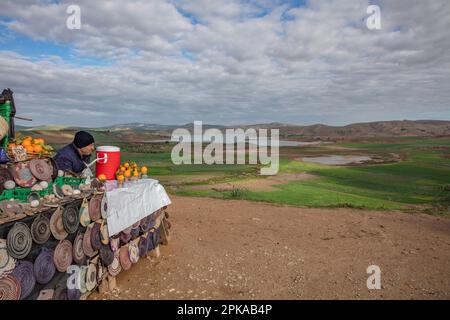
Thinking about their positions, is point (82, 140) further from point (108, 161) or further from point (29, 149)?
point (29, 149)

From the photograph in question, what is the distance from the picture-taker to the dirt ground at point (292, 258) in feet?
19.2


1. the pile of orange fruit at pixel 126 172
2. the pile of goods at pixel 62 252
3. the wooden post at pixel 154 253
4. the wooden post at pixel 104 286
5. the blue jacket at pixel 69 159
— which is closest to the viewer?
the pile of goods at pixel 62 252

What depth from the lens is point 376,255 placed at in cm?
763

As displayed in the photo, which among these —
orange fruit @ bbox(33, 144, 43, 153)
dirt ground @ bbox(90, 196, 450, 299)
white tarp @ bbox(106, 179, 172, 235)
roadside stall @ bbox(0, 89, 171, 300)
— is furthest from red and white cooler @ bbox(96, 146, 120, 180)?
dirt ground @ bbox(90, 196, 450, 299)

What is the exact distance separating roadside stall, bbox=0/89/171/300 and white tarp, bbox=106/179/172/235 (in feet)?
0.05

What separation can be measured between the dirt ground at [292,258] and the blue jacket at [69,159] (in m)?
2.11

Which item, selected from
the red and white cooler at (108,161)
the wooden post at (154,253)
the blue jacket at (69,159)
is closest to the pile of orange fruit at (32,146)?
the blue jacket at (69,159)

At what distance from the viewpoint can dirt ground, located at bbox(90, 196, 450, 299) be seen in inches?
231

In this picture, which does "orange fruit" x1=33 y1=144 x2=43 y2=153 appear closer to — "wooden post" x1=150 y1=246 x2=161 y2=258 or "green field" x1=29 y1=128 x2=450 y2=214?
"wooden post" x1=150 y1=246 x2=161 y2=258

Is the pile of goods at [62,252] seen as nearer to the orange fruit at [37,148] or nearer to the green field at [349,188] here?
the orange fruit at [37,148]

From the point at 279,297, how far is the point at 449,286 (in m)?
3.23

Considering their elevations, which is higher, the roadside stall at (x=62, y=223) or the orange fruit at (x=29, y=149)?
the orange fruit at (x=29, y=149)
